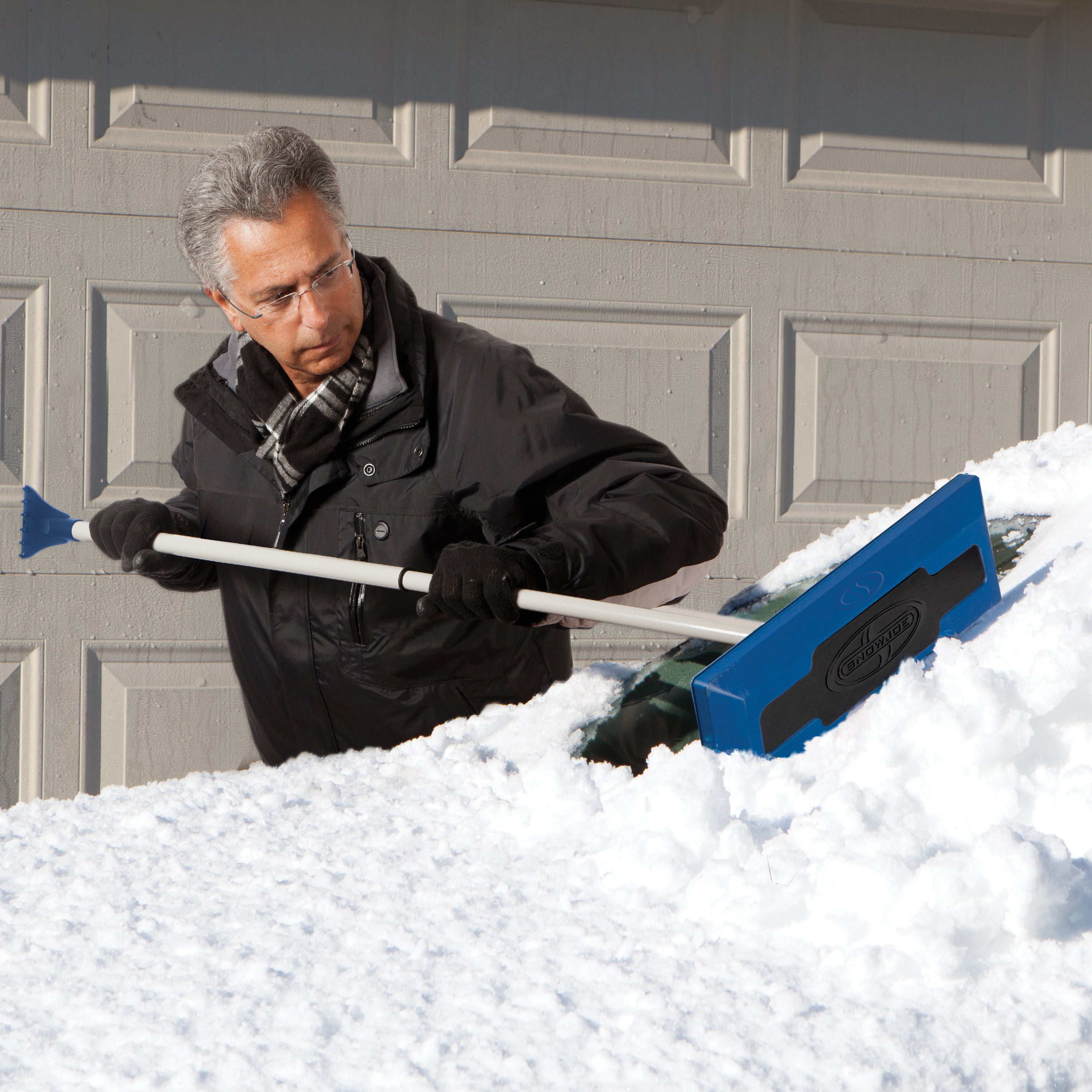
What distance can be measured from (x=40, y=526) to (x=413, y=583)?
0.95m

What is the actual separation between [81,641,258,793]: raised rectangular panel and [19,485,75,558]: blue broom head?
0.46 metres

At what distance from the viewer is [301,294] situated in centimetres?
146

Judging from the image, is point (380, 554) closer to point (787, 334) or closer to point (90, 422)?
point (90, 422)

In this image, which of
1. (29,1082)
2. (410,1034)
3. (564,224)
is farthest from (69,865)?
(564,224)

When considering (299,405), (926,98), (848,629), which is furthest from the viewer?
(926,98)

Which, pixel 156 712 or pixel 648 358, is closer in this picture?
pixel 156 712

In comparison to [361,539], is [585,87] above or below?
above

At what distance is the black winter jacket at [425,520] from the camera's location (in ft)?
4.62

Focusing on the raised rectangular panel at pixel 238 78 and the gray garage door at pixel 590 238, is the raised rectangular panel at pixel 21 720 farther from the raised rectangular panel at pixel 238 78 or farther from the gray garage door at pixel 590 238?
the raised rectangular panel at pixel 238 78

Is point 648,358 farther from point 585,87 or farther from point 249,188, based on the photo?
point 249,188

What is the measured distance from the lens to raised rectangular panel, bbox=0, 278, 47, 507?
2.30 metres

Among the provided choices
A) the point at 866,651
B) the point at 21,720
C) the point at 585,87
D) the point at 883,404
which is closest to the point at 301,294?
the point at 866,651

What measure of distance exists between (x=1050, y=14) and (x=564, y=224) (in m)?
1.41

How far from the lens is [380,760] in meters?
1.20
